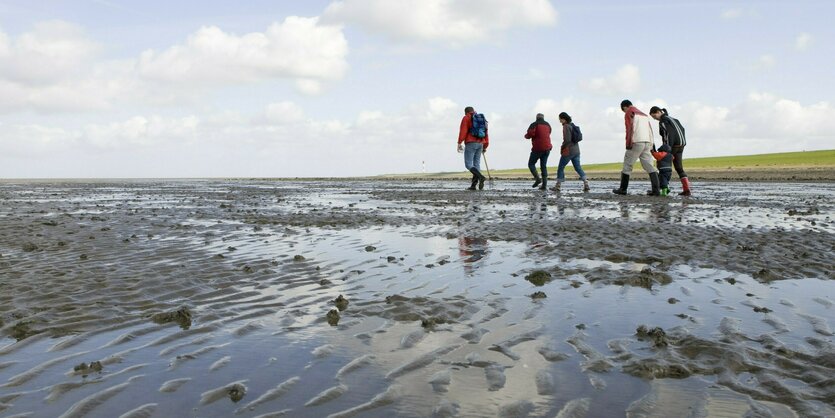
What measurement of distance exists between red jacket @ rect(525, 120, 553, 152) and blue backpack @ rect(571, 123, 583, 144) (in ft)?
3.44

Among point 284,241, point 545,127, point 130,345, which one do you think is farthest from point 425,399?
point 545,127

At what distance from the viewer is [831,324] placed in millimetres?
4457

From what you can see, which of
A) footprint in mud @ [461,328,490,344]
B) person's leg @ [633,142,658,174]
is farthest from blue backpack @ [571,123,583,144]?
footprint in mud @ [461,328,490,344]

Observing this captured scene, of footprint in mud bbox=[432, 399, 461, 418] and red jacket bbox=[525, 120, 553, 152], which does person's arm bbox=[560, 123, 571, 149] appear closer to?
red jacket bbox=[525, 120, 553, 152]

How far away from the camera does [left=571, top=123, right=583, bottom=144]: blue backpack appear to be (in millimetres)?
24016

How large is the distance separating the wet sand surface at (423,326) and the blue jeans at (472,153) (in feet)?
49.1

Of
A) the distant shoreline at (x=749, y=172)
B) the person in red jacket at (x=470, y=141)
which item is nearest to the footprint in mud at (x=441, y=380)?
the person in red jacket at (x=470, y=141)

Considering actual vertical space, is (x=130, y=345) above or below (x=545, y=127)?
below

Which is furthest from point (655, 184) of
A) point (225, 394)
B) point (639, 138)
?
point (225, 394)

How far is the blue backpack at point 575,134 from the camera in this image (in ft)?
78.8

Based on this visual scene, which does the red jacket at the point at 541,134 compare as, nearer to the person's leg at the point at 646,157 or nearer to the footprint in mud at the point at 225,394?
the person's leg at the point at 646,157

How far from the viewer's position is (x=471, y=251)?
833cm

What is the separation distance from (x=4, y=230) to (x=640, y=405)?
11940mm

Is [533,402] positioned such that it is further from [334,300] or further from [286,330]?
[334,300]
